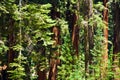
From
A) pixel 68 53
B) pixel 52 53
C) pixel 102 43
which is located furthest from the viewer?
pixel 68 53

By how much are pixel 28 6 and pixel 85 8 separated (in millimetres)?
2143

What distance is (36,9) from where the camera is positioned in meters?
14.5

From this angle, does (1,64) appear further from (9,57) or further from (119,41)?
(119,41)

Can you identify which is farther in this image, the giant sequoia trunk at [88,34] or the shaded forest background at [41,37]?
the giant sequoia trunk at [88,34]

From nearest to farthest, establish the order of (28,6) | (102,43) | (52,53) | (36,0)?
(28,6) < (52,53) < (36,0) < (102,43)

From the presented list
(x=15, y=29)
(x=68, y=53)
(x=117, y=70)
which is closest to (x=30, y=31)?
(x=15, y=29)

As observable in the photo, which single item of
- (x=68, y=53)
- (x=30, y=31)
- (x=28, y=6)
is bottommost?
(x=68, y=53)

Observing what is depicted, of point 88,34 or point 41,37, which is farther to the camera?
point 88,34

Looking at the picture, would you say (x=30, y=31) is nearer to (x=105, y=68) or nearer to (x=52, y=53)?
(x=52, y=53)

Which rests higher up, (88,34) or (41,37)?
(41,37)

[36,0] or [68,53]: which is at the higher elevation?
[36,0]

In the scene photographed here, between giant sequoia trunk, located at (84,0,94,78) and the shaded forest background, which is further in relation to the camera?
giant sequoia trunk, located at (84,0,94,78)

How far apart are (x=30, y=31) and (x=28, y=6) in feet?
3.27

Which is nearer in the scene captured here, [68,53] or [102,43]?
[102,43]
